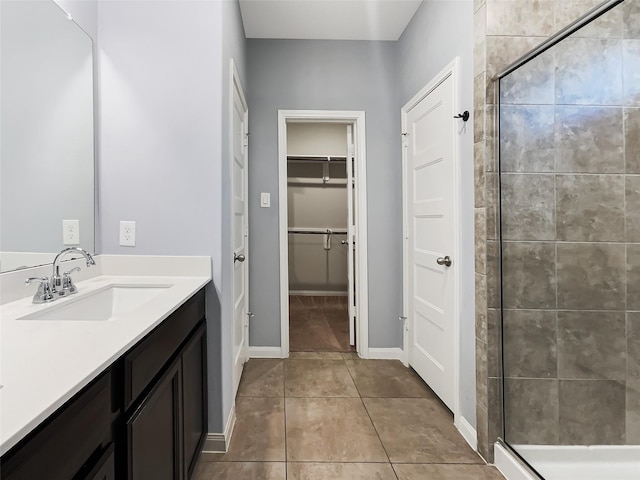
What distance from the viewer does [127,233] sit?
5.66ft

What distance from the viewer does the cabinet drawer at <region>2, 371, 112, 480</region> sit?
519mm

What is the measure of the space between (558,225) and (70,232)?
2.11 m

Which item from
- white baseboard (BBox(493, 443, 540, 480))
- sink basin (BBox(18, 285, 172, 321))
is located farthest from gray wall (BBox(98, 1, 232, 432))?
white baseboard (BBox(493, 443, 540, 480))

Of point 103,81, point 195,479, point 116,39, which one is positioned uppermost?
point 116,39

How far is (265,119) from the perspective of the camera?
2912 millimetres

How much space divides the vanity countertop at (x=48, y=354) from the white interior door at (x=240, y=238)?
3.51 feet

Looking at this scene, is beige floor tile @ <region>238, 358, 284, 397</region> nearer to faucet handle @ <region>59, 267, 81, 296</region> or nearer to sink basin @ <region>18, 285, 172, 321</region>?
sink basin @ <region>18, 285, 172, 321</region>

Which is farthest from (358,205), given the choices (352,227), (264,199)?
(264,199)

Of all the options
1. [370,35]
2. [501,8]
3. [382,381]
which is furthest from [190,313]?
[370,35]

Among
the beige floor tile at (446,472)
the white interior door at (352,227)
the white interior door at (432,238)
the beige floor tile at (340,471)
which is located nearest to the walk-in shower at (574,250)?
the beige floor tile at (446,472)

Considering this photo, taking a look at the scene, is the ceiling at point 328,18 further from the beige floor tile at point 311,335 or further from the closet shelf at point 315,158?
the beige floor tile at point 311,335

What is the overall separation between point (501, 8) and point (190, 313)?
6.36ft

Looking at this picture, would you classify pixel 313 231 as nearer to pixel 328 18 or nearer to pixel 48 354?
pixel 328 18

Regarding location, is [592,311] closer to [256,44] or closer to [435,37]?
[435,37]
